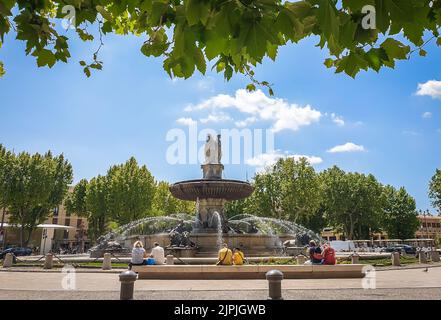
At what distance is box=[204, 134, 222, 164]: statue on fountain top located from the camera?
1133 inches

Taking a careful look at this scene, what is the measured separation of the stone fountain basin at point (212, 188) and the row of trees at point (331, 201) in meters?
23.0

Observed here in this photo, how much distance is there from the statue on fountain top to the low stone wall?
15625mm

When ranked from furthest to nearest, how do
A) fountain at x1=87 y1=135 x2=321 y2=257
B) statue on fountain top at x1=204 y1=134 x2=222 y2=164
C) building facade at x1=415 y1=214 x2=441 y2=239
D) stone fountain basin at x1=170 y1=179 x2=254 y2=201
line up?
1. building facade at x1=415 y1=214 x2=441 y2=239
2. statue on fountain top at x1=204 y1=134 x2=222 y2=164
3. stone fountain basin at x1=170 y1=179 x2=254 y2=201
4. fountain at x1=87 y1=135 x2=321 y2=257

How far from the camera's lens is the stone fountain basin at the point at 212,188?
2495 cm

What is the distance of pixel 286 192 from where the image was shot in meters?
47.7

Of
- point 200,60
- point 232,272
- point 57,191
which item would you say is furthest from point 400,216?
point 200,60

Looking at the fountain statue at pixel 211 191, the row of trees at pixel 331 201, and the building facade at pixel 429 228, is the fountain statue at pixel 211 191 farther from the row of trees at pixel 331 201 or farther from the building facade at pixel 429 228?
the building facade at pixel 429 228

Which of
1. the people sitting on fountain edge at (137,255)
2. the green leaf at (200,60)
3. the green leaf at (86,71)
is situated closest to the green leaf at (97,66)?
the green leaf at (86,71)

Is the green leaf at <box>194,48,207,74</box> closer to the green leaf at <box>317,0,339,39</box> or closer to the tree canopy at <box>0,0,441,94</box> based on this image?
the tree canopy at <box>0,0,441,94</box>

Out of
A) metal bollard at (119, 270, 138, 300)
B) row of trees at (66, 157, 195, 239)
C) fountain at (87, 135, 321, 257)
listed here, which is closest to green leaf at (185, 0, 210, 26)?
metal bollard at (119, 270, 138, 300)

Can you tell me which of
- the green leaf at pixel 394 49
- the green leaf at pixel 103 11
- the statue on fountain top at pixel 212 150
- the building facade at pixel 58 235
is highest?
the statue on fountain top at pixel 212 150

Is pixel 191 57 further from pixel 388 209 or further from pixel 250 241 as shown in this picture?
pixel 388 209
